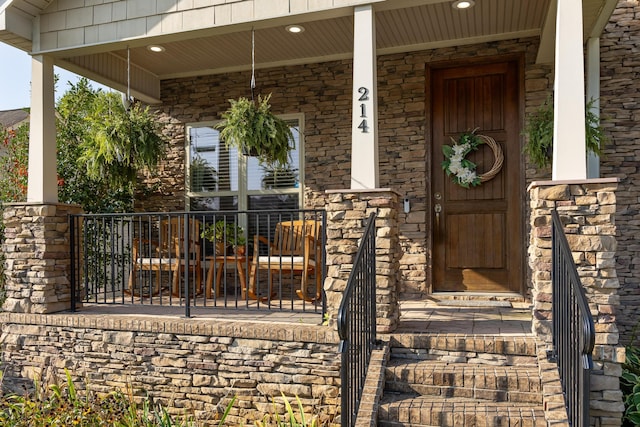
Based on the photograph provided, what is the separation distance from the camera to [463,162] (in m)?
5.23

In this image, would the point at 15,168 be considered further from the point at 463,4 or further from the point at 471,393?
the point at 471,393

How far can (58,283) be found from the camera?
185 inches

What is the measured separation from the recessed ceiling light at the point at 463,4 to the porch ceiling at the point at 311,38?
0.24 ft

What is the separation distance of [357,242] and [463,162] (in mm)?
1993

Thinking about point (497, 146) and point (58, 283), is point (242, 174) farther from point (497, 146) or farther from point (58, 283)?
point (497, 146)

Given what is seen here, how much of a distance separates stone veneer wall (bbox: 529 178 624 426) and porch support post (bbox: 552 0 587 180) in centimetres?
16

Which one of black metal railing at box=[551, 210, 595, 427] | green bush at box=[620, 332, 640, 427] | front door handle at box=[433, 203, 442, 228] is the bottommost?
green bush at box=[620, 332, 640, 427]

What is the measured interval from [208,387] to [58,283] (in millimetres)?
1742

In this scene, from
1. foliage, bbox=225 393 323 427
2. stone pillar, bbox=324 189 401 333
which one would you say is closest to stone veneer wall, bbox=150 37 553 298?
stone pillar, bbox=324 189 401 333

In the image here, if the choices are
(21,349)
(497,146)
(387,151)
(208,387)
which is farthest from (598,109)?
(21,349)

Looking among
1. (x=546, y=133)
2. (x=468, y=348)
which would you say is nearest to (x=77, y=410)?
(x=468, y=348)

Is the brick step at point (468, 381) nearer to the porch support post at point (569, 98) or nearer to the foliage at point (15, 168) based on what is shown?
the porch support post at point (569, 98)

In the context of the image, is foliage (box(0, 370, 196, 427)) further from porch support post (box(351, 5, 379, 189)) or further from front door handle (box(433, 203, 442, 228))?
front door handle (box(433, 203, 442, 228))

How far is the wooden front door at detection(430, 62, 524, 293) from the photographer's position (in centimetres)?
516
